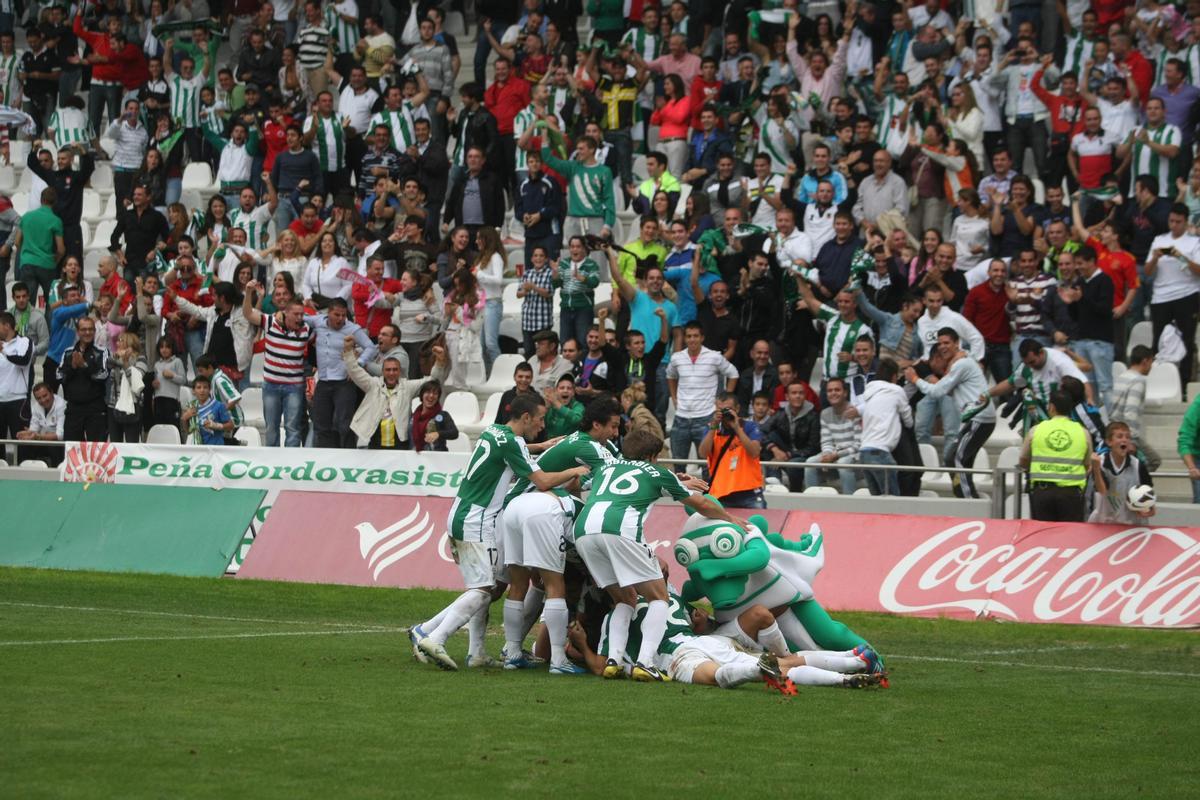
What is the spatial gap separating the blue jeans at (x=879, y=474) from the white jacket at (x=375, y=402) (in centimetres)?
587

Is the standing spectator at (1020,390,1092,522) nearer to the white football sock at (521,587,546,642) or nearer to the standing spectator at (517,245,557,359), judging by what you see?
the white football sock at (521,587,546,642)

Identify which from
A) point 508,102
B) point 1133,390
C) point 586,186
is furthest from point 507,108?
point 1133,390

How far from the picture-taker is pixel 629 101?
26688 millimetres

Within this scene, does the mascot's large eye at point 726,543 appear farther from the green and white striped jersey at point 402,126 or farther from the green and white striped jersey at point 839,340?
the green and white striped jersey at point 402,126

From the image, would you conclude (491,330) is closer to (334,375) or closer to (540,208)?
(540,208)

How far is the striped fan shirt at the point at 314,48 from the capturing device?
3006 cm

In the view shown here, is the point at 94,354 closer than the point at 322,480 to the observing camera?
No

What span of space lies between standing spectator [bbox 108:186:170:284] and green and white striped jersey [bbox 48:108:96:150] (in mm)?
5428

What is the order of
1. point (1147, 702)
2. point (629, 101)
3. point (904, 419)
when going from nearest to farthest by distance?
point (1147, 702), point (904, 419), point (629, 101)

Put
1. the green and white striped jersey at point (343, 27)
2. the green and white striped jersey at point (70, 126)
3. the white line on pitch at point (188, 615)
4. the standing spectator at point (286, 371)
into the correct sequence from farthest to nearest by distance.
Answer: the green and white striped jersey at point (70, 126) < the green and white striped jersey at point (343, 27) < the standing spectator at point (286, 371) < the white line on pitch at point (188, 615)

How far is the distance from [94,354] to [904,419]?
11785 millimetres

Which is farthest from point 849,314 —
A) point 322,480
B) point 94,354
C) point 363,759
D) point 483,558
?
point 363,759

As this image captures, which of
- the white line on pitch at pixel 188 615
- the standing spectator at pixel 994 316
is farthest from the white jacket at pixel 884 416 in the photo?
the white line on pitch at pixel 188 615

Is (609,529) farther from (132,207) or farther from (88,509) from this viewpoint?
(132,207)
